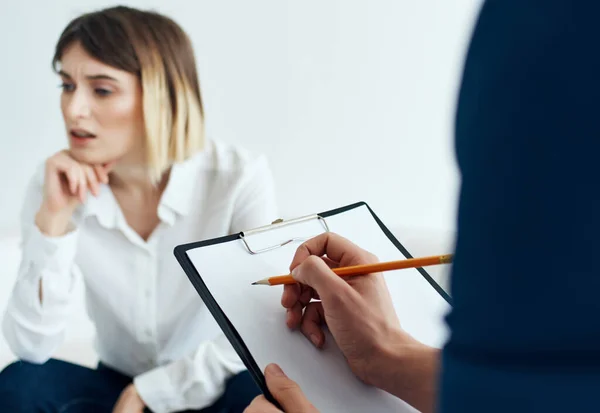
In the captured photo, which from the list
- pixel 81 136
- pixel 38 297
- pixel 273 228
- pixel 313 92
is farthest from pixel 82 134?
pixel 313 92

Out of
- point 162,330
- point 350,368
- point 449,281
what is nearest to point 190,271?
point 350,368

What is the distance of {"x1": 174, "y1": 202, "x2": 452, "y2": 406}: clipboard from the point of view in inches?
17.2

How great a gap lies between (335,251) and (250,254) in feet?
0.25

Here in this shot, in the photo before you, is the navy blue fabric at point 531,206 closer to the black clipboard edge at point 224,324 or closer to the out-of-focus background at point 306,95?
the black clipboard edge at point 224,324

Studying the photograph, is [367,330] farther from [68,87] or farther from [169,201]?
[68,87]

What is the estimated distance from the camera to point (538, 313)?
14 centimetres

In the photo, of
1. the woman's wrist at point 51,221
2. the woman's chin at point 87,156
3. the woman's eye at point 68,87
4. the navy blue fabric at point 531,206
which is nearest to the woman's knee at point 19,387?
the woman's wrist at point 51,221

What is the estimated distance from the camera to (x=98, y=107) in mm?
894

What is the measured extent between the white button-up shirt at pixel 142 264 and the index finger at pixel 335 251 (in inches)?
14.8

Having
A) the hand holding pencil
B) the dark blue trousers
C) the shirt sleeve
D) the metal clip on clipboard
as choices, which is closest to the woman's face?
the shirt sleeve

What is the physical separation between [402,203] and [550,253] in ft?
4.29

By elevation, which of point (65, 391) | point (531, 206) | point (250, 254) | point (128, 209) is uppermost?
point (531, 206)

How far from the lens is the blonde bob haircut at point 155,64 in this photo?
87cm

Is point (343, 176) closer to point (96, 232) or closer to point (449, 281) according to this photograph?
point (96, 232)
